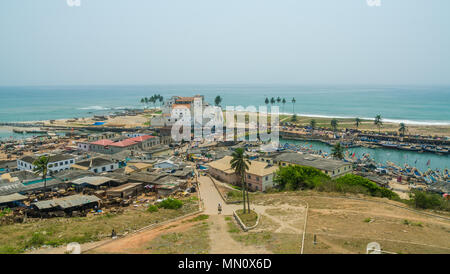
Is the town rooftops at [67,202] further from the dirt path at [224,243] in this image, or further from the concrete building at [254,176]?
the concrete building at [254,176]

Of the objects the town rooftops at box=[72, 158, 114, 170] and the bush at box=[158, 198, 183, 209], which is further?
the town rooftops at box=[72, 158, 114, 170]

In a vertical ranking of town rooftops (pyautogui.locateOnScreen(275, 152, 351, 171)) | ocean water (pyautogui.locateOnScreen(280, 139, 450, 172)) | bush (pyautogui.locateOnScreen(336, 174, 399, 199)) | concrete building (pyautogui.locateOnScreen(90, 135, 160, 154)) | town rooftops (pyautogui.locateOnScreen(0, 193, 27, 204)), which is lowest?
ocean water (pyautogui.locateOnScreen(280, 139, 450, 172))

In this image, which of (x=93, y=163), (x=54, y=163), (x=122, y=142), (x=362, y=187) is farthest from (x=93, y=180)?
(x=362, y=187)

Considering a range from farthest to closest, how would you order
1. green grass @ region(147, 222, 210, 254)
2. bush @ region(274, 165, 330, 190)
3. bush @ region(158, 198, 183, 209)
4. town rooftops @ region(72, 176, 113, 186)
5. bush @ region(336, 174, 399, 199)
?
bush @ region(274, 165, 330, 190) < town rooftops @ region(72, 176, 113, 186) < bush @ region(336, 174, 399, 199) < bush @ region(158, 198, 183, 209) < green grass @ region(147, 222, 210, 254)

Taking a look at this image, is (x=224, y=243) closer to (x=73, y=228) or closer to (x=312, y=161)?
(x=73, y=228)

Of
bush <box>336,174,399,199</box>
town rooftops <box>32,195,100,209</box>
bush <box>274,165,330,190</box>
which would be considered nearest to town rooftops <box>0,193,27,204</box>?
town rooftops <box>32,195,100,209</box>

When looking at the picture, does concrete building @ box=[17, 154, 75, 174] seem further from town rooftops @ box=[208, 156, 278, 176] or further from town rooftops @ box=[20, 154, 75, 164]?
town rooftops @ box=[208, 156, 278, 176]
